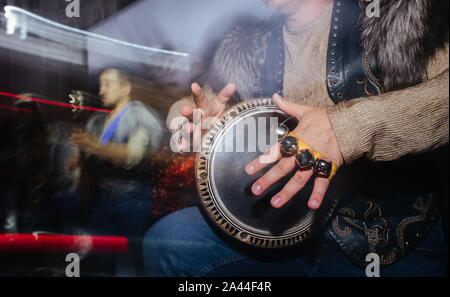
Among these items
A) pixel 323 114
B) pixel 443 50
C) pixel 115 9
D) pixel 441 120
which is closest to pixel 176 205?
pixel 323 114

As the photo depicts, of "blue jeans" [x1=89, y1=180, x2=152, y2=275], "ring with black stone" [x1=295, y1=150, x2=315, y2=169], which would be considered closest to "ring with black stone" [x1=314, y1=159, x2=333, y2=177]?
"ring with black stone" [x1=295, y1=150, x2=315, y2=169]

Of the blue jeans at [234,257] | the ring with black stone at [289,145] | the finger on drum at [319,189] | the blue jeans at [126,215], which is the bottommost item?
the blue jeans at [234,257]

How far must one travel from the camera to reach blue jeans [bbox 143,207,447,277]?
0.84m

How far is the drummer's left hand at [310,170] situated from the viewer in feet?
2.24

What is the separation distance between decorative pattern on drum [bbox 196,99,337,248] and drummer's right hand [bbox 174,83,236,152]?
0.20 ft

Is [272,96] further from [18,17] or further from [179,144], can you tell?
[18,17]

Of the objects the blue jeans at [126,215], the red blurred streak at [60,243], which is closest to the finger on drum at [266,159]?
the blue jeans at [126,215]

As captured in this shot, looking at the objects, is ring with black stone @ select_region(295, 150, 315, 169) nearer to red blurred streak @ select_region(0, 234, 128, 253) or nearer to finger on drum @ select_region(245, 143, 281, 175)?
finger on drum @ select_region(245, 143, 281, 175)

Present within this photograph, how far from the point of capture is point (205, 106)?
0.83 m

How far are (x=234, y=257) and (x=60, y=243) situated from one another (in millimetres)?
597

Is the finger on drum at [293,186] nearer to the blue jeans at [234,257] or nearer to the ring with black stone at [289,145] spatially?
the ring with black stone at [289,145]

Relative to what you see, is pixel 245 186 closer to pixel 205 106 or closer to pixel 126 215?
pixel 205 106

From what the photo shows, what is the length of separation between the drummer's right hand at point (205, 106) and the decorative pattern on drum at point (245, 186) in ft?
0.20

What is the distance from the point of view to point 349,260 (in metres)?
0.83
